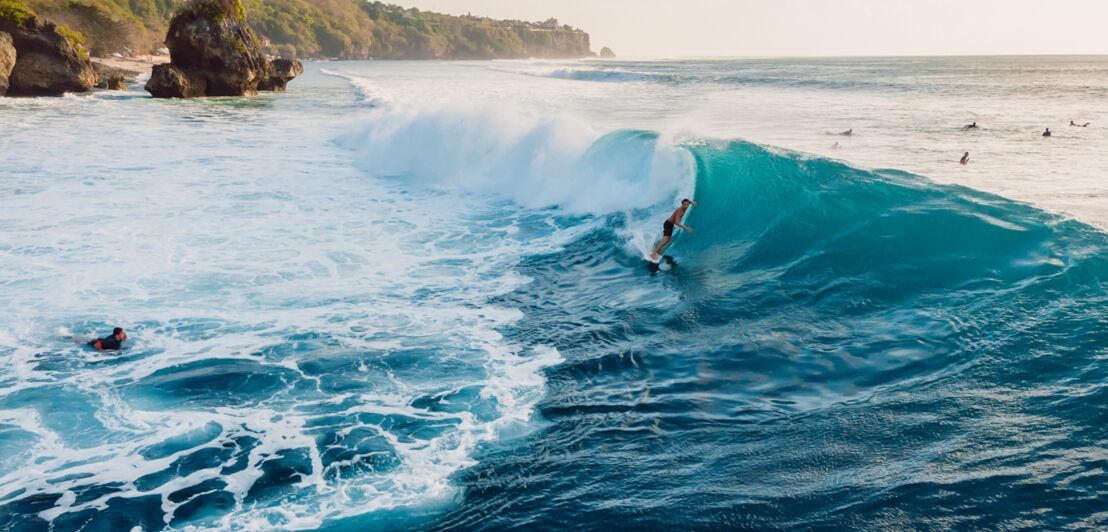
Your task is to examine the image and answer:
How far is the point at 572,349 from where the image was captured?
310 inches

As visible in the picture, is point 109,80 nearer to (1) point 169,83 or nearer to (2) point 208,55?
(1) point 169,83

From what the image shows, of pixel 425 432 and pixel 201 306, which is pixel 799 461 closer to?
pixel 425 432

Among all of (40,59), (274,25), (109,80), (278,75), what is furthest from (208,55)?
(274,25)

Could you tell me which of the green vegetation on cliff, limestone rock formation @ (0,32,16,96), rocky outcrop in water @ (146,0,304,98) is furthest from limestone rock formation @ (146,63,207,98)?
the green vegetation on cliff

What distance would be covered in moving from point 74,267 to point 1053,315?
503 inches

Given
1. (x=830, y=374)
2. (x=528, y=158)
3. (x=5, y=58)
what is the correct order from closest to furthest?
(x=830, y=374), (x=528, y=158), (x=5, y=58)

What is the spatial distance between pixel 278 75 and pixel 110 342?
45.0m

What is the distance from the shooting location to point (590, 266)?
37.0ft

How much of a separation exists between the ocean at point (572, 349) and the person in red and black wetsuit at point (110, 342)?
0.15 metres

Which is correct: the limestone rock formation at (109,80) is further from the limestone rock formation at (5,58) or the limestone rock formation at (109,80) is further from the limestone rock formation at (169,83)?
the limestone rock formation at (5,58)

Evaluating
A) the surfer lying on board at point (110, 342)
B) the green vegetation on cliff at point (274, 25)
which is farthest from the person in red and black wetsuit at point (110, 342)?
the green vegetation on cliff at point (274, 25)

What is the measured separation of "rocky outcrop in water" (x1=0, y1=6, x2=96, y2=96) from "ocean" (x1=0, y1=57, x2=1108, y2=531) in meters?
26.7

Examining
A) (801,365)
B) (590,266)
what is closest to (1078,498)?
(801,365)

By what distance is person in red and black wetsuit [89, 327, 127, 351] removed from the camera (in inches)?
303
